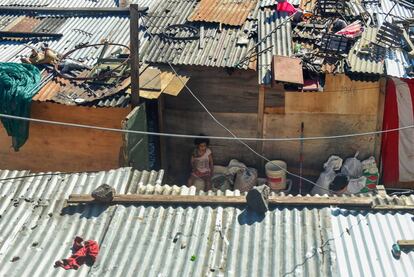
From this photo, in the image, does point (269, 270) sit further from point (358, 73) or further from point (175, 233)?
point (358, 73)

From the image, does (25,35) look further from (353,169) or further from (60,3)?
(353,169)

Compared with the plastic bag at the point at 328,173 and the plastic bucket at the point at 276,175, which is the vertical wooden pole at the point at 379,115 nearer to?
the plastic bag at the point at 328,173

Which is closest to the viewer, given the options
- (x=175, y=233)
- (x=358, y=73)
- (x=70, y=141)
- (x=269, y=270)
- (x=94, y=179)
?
(x=269, y=270)

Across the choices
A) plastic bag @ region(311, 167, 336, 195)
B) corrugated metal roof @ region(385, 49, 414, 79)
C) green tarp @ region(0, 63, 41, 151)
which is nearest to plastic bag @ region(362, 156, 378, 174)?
plastic bag @ region(311, 167, 336, 195)

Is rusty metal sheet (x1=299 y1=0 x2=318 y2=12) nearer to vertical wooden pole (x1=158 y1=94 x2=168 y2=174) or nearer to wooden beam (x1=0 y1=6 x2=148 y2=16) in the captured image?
wooden beam (x1=0 y1=6 x2=148 y2=16)

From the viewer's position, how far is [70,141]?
1025 cm

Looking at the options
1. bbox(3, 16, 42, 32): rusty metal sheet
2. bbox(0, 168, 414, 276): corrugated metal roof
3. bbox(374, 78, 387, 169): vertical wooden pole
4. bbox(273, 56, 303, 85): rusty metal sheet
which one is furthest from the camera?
bbox(3, 16, 42, 32): rusty metal sheet

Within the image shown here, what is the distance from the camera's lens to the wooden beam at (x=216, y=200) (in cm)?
644

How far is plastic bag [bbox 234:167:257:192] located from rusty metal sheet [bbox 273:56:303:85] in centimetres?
218

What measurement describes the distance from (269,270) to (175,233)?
3.84ft

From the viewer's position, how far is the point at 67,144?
10297 mm

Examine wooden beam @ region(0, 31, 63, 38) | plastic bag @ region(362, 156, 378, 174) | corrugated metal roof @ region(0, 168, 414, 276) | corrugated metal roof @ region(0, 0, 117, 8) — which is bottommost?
corrugated metal roof @ region(0, 168, 414, 276)

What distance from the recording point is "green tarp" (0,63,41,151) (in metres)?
9.55

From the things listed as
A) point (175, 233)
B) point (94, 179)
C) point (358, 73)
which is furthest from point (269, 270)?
point (358, 73)
